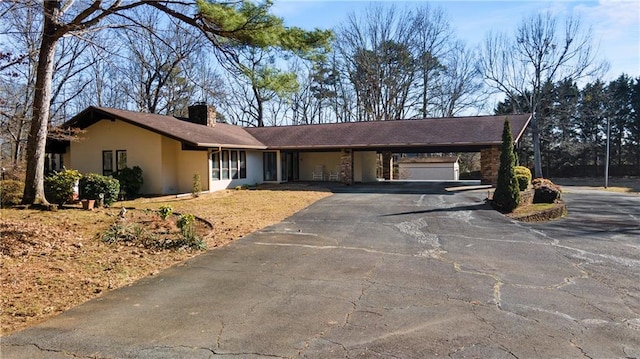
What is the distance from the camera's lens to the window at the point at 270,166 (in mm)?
24312

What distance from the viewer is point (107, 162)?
1862 cm

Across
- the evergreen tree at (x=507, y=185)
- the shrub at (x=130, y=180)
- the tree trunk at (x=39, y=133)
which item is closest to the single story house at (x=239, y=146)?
the shrub at (x=130, y=180)

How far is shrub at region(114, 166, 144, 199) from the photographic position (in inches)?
659

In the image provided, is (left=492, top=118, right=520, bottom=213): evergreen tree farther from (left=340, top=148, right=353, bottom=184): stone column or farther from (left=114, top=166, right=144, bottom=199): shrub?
(left=114, top=166, right=144, bottom=199): shrub

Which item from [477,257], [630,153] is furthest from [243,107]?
[630,153]

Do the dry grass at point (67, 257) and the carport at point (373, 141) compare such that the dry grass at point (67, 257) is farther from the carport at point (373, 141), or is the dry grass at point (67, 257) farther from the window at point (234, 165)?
the carport at point (373, 141)

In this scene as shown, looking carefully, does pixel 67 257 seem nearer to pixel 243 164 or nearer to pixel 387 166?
pixel 243 164

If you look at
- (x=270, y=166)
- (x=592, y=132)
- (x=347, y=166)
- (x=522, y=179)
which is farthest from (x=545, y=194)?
(x=592, y=132)

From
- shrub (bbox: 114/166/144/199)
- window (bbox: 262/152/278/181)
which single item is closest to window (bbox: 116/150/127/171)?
shrub (bbox: 114/166/144/199)

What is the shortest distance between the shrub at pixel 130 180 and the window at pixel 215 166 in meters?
3.10

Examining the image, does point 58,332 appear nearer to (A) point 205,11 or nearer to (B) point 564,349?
(B) point 564,349

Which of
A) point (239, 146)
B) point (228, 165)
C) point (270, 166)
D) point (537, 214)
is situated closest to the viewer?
point (537, 214)

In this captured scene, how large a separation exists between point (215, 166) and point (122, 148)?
403 cm

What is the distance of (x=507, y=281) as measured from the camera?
6.00 m
